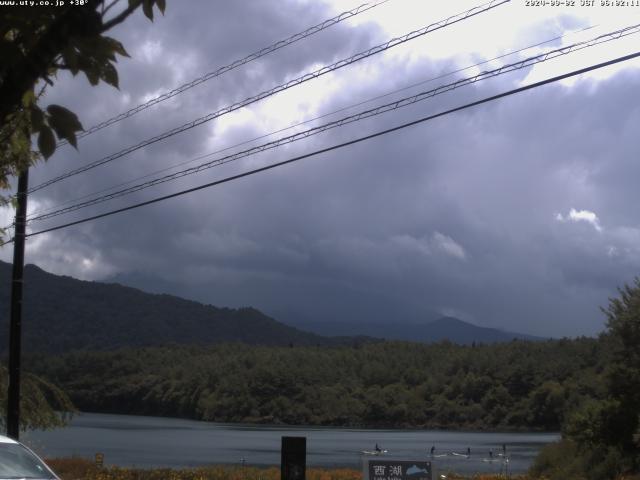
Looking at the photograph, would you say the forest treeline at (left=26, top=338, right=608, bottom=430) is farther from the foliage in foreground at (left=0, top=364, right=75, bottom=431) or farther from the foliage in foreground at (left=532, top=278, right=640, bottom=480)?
the foliage in foreground at (left=0, top=364, right=75, bottom=431)

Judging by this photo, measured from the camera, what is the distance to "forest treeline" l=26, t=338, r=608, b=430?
83500 millimetres

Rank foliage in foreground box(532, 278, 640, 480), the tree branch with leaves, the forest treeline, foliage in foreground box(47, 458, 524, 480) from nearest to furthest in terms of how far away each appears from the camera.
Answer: the tree branch with leaves, foliage in foreground box(47, 458, 524, 480), foliage in foreground box(532, 278, 640, 480), the forest treeline

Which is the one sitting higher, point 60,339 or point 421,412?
point 60,339

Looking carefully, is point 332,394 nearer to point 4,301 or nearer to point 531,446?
point 531,446

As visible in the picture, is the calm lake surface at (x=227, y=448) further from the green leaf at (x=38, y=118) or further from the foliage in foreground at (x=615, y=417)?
the green leaf at (x=38, y=118)

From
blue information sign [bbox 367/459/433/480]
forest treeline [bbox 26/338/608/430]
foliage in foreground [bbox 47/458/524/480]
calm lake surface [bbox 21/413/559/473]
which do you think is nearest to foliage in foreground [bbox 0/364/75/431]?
foliage in foreground [bbox 47/458/524/480]

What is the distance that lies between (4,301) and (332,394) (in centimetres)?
4840

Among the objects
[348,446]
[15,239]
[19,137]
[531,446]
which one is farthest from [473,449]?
[19,137]

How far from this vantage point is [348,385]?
101m

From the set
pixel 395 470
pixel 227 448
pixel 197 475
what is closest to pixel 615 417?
pixel 197 475

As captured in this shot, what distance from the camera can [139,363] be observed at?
105 meters

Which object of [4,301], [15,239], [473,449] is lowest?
[473,449]

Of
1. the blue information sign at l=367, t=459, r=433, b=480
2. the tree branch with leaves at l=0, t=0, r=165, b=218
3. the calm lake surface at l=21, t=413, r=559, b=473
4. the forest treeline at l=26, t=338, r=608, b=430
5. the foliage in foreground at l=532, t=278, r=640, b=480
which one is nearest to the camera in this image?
the tree branch with leaves at l=0, t=0, r=165, b=218

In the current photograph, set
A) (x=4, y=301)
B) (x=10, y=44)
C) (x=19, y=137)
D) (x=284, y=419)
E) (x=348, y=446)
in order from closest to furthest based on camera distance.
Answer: (x=10, y=44), (x=19, y=137), (x=348, y=446), (x=284, y=419), (x=4, y=301)
